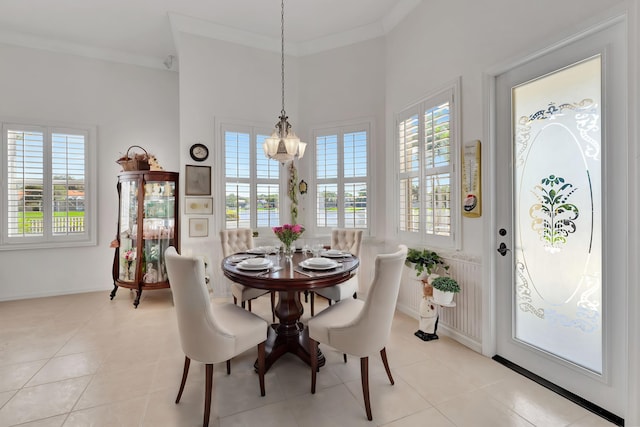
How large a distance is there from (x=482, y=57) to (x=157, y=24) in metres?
4.11

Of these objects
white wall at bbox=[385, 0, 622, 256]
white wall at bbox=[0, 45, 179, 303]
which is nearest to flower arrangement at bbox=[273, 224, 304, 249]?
white wall at bbox=[385, 0, 622, 256]

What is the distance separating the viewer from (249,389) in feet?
6.78

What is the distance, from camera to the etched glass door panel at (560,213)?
1876mm

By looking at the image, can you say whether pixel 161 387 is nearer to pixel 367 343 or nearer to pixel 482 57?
pixel 367 343

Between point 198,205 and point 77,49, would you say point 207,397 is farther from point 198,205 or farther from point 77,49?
point 77,49

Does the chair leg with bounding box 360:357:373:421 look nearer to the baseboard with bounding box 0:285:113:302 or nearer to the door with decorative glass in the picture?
the door with decorative glass

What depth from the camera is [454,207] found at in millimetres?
2820

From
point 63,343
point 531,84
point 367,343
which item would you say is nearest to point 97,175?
point 63,343

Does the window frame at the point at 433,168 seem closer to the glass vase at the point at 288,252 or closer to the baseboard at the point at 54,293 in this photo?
the glass vase at the point at 288,252

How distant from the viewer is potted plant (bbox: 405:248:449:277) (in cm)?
290

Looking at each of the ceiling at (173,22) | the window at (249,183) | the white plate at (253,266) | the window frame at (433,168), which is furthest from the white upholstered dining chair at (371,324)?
the ceiling at (173,22)

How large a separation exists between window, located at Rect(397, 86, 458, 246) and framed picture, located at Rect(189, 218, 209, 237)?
2647mm

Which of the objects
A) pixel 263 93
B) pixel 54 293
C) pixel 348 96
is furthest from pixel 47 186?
pixel 348 96

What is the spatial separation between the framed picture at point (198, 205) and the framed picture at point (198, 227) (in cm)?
11
